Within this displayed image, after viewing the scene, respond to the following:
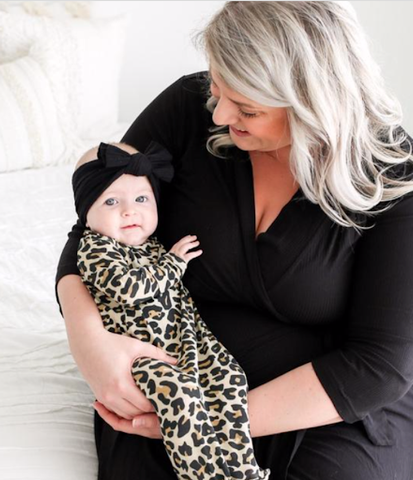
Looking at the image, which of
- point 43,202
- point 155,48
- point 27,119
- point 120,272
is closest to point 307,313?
point 120,272

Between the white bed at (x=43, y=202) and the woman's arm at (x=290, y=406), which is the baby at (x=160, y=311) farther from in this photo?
the white bed at (x=43, y=202)

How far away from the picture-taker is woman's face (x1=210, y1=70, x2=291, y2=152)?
1280 millimetres

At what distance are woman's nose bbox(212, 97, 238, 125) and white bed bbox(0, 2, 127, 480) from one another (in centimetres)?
61

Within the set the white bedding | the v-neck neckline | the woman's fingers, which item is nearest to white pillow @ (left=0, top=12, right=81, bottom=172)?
the white bedding

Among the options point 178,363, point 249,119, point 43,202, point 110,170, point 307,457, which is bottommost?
point 43,202

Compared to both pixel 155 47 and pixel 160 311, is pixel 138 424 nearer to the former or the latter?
pixel 160 311

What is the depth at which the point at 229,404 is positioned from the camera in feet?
4.02

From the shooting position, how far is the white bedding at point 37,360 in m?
1.29

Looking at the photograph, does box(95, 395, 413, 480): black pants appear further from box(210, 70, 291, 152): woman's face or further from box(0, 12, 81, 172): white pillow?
box(0, 12, 81, 172): white pillow

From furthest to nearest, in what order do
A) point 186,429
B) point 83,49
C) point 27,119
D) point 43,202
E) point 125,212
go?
1. point 83,49
2. point 27,119
3. point 43,202
4. point 125,212
5. point 186,429

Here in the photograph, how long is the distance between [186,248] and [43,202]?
43.3 inches

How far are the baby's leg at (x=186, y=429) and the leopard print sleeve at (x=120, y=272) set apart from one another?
0.52ft

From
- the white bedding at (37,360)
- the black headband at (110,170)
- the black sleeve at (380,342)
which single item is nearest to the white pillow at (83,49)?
the white bedding at (37,360)

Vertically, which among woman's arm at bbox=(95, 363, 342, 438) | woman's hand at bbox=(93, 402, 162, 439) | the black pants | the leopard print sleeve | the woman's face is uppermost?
the woman's face
